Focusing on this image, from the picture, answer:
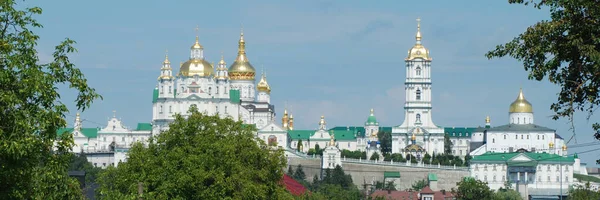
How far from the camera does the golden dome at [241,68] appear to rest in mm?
186375

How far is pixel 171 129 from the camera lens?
2188 inches

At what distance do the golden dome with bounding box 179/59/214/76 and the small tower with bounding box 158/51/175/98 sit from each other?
2.70 metres

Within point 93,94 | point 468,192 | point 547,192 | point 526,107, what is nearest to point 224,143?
point 93,94

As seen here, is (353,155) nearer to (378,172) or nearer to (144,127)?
(378,172)

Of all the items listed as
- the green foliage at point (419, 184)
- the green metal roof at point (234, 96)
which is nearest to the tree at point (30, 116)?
the green foliage at point (419, 184)

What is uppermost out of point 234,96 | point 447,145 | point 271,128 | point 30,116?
point 234,96

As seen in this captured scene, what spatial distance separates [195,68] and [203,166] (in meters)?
122

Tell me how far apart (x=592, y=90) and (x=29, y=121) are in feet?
28.1

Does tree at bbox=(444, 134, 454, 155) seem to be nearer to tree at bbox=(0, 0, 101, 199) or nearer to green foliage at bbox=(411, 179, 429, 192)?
green foliage at bbox=(411, 179, 429, 192)

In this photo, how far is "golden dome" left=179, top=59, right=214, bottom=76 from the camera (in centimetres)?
17300

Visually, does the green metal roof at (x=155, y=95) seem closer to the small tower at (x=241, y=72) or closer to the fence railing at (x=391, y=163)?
the small tower at (x=241, y=72)

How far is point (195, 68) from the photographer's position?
568ft

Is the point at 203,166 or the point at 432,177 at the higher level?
the point at 432,177

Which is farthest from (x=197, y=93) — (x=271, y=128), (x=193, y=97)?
(x=271, y=128)
